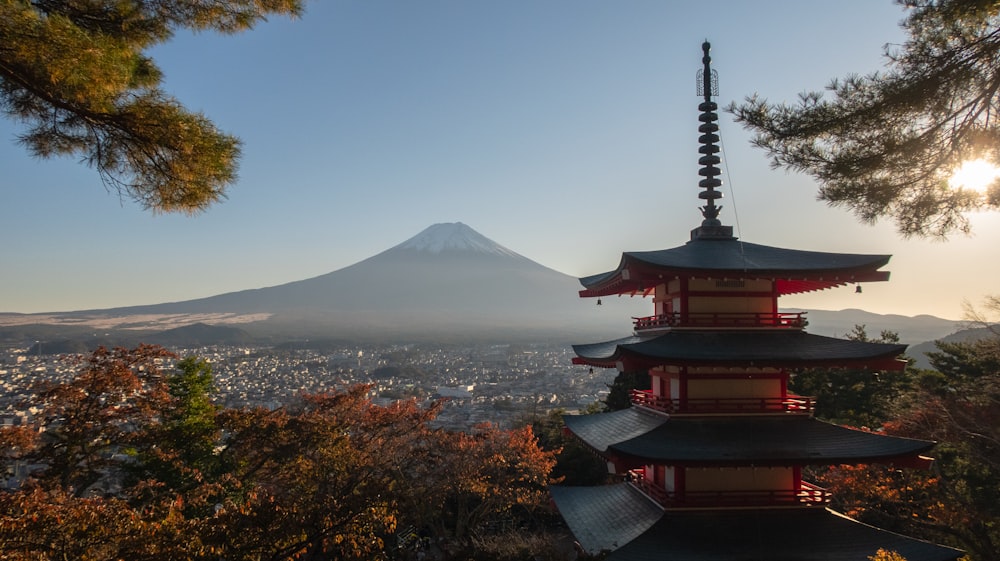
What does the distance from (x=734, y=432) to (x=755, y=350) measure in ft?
4.32

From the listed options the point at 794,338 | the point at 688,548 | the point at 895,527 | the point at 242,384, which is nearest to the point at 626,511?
the point at 688,548

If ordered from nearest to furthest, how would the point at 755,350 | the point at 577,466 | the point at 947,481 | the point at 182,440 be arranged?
the point at 755,350 < the point at 947,481 < the point at 182,440 < the point at 577,466

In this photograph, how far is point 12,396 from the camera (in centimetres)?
2700

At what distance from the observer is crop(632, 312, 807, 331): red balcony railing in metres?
9.50

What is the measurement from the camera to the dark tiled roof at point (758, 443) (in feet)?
27.6

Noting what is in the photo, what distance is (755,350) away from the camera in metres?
9.02

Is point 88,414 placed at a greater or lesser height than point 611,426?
lesser

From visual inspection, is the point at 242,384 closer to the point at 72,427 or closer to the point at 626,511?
the point at 72,427

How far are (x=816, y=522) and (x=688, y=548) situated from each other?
2.20m

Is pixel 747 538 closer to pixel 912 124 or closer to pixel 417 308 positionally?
pixel 912 124

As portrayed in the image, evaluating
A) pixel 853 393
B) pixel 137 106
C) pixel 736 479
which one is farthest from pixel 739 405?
pixel 853 393

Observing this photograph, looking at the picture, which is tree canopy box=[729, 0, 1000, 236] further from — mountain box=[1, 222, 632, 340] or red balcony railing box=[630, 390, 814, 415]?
mountain box=[1, 222, 632, 340]

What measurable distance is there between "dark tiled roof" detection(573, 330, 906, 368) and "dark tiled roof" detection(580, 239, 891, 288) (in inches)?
41.6

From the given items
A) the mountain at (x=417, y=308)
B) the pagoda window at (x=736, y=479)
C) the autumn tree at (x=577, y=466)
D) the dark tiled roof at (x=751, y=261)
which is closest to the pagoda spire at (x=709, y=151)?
the dark tiled roof at (x=751, y=261)
